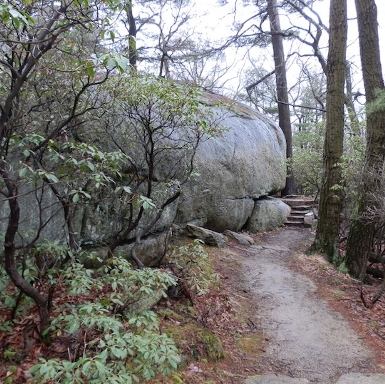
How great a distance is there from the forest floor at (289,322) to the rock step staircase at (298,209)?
4188 millimetres

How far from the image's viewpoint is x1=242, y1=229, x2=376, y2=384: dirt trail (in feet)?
13.2

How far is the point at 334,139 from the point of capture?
7.89 m

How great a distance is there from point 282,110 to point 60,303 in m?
13.8

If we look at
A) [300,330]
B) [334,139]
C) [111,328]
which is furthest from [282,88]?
[111,328]

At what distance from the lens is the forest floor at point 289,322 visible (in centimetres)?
396

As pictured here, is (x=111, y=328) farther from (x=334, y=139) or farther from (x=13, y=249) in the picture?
(x=334, y=139)

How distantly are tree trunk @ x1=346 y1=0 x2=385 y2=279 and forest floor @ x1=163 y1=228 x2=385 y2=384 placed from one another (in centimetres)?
61

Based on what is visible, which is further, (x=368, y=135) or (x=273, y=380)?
(x=368, y=135)

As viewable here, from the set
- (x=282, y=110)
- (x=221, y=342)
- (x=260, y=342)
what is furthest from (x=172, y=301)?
(x=282, y=110)

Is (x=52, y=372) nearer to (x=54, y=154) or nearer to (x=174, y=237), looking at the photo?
(x=54, y=154)

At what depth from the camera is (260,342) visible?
4539mm

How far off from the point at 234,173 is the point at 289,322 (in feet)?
16.5

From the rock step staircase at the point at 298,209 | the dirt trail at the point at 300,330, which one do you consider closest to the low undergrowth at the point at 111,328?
the dirt trail at the point at 300,330

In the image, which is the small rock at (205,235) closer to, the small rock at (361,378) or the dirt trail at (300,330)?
the dirt trail at (300,330)
